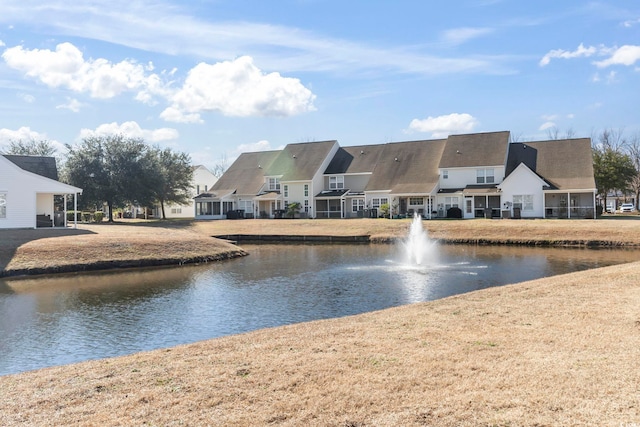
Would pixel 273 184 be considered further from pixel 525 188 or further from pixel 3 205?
pixel 3 205

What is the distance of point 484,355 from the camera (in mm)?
7270

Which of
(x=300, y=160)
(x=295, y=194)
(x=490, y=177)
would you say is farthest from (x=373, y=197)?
(x=490, y=177)

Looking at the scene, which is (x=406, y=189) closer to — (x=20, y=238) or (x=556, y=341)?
(x=20, y=238)

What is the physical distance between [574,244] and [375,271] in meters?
17.5

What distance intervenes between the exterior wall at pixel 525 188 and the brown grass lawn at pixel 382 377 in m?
38.4

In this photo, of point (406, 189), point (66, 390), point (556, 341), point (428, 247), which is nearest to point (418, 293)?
point (556, 341)

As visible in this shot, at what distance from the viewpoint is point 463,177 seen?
51531 millimetres

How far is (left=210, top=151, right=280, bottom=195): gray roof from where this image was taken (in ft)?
203

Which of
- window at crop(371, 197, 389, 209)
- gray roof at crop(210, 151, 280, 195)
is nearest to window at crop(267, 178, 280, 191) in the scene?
gray roof at crop(210, 151, 280, 195)

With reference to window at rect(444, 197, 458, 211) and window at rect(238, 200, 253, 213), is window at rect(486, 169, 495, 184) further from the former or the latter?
window at rect(238, 200, 253, 213)

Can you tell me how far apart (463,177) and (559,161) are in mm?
8914

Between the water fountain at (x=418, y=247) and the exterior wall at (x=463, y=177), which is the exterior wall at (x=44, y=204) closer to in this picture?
the water fountain at (x=418, y=247)

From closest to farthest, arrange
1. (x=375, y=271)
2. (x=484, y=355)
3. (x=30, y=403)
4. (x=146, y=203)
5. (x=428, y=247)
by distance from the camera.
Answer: (x=30, y=403), (x=484, y=355), (x=375, y=271), (x=428, y=247), (x=146, y=203)

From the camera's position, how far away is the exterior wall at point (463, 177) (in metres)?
50.4
